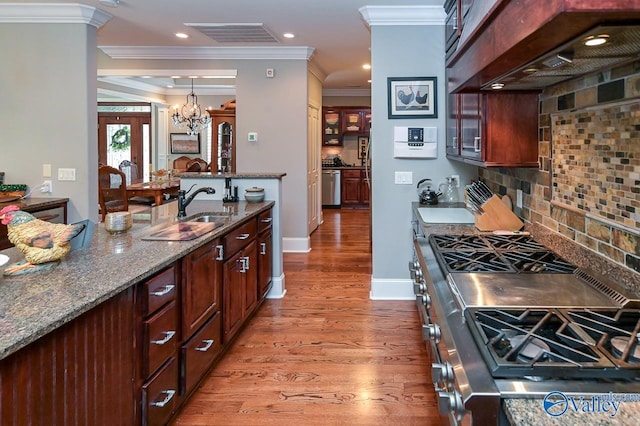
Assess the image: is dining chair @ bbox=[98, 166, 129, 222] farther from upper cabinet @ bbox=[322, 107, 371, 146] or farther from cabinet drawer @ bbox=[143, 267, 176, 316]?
upper cabinet @ bbox=[322, 107, 371, 146]

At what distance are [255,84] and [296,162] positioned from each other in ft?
3.73

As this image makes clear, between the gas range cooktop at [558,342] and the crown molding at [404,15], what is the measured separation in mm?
3324

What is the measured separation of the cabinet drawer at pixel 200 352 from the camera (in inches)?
90.1

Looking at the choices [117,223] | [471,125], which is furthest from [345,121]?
[117,223]

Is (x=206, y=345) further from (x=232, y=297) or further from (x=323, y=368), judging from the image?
(x=323, y=368)

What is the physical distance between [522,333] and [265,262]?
2.93 meters

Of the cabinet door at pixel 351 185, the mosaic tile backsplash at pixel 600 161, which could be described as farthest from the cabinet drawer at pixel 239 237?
the cabinet door at pixel 351 185

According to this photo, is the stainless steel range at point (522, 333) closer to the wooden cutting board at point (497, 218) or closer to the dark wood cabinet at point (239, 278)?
the wooden cutting board at point (497, 218)

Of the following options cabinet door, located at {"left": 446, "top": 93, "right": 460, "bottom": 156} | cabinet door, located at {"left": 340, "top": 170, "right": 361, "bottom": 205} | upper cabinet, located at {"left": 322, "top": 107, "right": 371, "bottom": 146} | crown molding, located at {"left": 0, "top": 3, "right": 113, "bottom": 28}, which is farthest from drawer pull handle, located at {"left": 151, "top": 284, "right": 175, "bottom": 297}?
upper cabinet, located at {"left": 322, "top": 107, "right": 371, "bottom": 146}

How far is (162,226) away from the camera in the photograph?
283 cm

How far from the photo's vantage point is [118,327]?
1.69 metres

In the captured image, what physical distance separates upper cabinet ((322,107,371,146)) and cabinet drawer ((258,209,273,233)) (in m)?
A: 7.30

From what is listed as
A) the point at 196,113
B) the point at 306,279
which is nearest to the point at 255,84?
the point at 306,279

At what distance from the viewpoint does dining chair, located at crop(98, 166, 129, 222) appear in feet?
20.7
